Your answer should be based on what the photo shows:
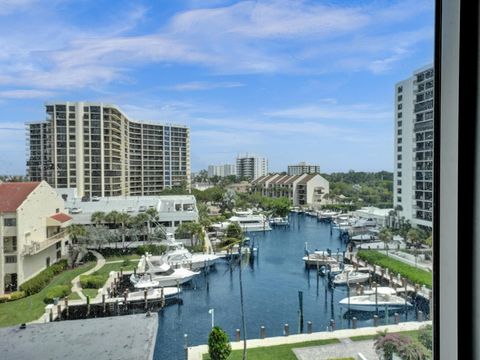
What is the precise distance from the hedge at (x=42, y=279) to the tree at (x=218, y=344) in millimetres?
639

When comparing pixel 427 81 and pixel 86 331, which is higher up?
pixel 427 81

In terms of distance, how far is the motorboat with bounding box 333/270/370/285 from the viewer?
1731 millimetres

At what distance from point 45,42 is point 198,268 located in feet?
3.54

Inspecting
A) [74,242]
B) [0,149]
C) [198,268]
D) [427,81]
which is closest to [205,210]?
[198,268]

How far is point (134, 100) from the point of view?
4.90 feet

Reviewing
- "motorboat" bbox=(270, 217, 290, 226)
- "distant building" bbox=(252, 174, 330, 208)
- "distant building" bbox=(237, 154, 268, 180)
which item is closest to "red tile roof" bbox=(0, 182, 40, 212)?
"distant building" bbox=(237, 154, 268, 180)

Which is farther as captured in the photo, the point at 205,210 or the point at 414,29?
the point at 205,210

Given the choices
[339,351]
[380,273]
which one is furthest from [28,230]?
[380,273]

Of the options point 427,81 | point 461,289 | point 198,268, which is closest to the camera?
point 461,289

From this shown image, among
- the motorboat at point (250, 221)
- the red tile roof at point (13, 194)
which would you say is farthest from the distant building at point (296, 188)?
the red tile roof at point (13, 194)

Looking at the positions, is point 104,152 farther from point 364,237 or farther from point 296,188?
point 364,237

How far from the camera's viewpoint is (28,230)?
4.11 feet

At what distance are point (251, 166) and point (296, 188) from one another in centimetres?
24

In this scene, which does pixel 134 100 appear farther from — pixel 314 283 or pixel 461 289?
pixel 461 289
